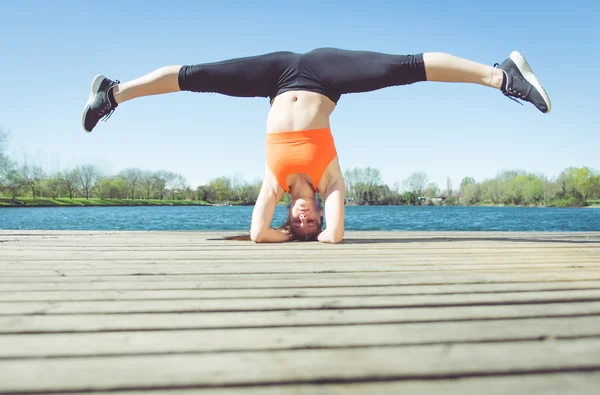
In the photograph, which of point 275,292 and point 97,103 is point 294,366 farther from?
point 97,103

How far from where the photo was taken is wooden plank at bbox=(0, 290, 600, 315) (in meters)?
1.79

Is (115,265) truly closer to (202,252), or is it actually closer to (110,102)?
(202,252)

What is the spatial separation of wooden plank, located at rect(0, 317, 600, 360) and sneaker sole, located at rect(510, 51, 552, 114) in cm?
302

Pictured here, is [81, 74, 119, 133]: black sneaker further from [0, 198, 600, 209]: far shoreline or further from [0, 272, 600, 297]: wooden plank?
[0, 198, 600, 209]: far shoreline

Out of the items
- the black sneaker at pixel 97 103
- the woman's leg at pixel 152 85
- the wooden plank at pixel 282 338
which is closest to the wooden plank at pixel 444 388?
the wooden plank at pixel 282 338

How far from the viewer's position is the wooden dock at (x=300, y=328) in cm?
117

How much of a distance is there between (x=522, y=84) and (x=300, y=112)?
7.39ft

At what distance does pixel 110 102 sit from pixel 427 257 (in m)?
3.99

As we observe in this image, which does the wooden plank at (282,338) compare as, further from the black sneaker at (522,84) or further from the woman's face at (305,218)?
the woman's face at (305,218)

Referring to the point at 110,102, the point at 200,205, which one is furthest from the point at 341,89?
the point at 200,205

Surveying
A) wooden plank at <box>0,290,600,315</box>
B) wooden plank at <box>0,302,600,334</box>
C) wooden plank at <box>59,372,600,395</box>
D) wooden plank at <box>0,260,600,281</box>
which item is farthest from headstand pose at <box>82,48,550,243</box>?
wooden plank at <box>59,372,600,395</box>

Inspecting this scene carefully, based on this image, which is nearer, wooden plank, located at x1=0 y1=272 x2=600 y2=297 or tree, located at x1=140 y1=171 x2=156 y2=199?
wooden plank, located at x1=0 y1=272 x2=600 y2=297

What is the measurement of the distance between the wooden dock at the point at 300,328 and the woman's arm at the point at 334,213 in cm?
144

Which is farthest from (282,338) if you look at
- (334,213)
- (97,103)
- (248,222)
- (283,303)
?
(248,222)
